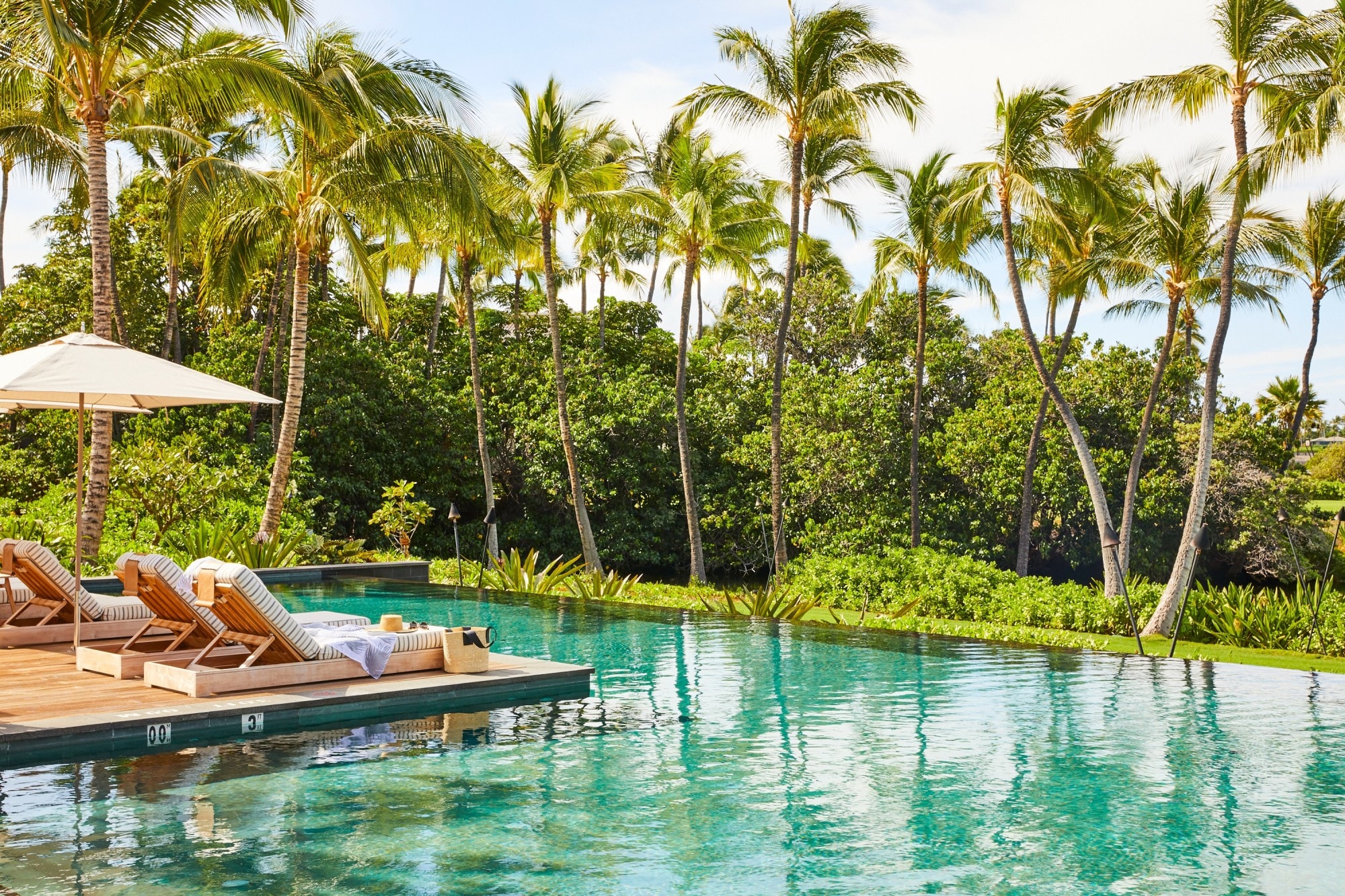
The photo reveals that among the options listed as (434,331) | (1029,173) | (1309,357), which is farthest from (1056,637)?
(434,331)

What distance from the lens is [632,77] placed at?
22062 millimetres

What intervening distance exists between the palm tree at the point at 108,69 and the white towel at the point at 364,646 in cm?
612

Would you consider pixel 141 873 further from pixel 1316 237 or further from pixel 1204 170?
pixel 1316 237

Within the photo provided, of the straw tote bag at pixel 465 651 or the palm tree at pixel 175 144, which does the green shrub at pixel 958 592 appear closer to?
the straw tote bag at pixel 465 651

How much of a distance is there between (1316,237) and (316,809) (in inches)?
1196

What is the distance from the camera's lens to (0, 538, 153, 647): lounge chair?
344 inches

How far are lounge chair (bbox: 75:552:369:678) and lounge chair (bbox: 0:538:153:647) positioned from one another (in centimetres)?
76

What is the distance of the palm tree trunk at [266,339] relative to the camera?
2525cm

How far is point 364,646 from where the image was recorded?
7.48 metres

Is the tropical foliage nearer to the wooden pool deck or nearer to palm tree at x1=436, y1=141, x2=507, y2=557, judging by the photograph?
palm tree at x1=436, y1=141, x2=507, y2=557

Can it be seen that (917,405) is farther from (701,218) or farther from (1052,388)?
(701,218)

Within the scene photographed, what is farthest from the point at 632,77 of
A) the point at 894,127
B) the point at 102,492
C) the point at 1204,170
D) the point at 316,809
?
the point at 316,809

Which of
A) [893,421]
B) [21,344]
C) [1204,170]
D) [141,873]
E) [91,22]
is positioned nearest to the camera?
[141,873]

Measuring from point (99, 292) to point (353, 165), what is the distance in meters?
4.14
